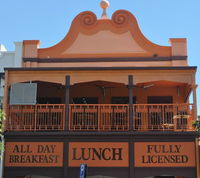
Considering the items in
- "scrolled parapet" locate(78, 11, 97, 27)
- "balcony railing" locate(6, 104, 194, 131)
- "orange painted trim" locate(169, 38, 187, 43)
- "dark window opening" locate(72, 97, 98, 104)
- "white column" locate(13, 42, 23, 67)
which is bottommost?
"balcony railing" locate(6, 104, 194, 131)

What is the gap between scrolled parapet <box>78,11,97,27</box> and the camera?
21.6 m

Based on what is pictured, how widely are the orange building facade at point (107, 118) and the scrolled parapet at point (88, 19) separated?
4.99 ft

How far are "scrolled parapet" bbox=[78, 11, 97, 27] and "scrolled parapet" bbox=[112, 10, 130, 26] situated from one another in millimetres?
972

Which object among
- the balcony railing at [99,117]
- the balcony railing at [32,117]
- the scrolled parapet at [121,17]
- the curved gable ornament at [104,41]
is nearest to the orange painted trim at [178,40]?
the curved gable ornament at [104,41]

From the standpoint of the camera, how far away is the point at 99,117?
57.8 ft

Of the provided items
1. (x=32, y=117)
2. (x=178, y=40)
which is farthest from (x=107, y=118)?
(x=178, y=40)

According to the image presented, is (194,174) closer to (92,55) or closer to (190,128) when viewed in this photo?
(190,128)

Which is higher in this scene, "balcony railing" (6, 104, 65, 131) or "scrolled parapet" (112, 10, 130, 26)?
"scrolled parapet" (112, 10, 130, 26)

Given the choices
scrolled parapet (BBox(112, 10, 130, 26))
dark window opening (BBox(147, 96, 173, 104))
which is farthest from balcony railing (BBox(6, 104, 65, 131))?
scrolled parapet (BBox(112, 10, 130, 26))

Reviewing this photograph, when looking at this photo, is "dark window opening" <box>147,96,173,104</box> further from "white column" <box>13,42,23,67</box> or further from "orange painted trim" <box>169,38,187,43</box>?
"white column" <box>13,42,23,67</box>

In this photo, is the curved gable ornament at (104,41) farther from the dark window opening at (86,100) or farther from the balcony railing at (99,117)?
the balcony railing at (99,117)

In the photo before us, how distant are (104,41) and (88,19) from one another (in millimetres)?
1374

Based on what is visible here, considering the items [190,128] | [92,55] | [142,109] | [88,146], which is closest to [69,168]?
[88,146]

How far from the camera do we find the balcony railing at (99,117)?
17672 millimetres
